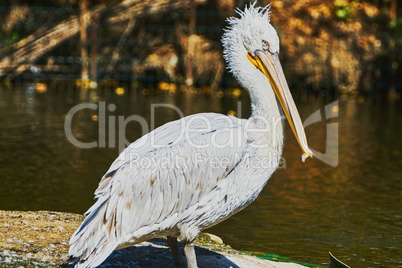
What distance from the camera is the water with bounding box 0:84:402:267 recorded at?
5070mm

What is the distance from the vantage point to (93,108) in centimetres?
1099

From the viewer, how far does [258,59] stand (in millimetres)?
3936

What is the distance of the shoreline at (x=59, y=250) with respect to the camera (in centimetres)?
386

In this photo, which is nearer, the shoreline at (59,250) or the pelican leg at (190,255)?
the pelican leg at (190,255)

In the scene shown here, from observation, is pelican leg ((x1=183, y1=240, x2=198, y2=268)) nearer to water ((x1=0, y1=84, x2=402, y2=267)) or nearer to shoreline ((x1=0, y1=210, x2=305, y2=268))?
shoreline ((x1=0, y1=210, x2=305, y2=268))

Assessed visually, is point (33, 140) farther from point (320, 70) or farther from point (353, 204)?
point (320, 70)

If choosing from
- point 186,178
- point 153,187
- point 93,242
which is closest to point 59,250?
point 93,242

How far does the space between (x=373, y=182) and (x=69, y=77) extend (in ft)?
28.1

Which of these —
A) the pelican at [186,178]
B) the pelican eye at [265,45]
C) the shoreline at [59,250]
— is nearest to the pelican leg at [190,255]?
the pelican at [186,178]

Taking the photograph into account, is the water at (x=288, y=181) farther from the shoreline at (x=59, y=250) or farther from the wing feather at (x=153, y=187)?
the wing feather at (x=153, y=187)

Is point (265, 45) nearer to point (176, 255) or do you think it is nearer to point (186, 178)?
point (186, 178)

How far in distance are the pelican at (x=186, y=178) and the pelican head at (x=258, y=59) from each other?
0.01 m

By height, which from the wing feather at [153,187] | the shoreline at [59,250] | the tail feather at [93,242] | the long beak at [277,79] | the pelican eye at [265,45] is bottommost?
the shoreline at [59,250]

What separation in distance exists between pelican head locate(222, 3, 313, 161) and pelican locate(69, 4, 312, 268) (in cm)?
1
